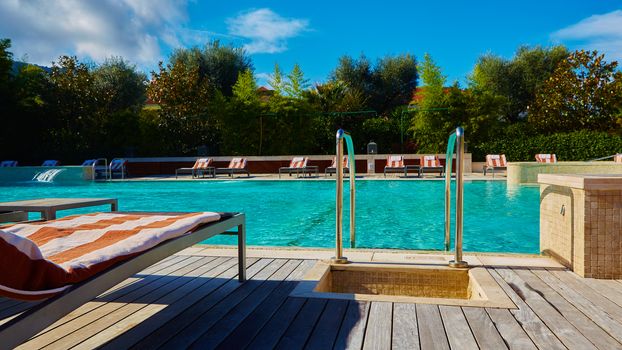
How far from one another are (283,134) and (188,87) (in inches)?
206

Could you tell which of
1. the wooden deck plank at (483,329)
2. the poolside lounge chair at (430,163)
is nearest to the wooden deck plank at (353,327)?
the wooden deck plank at (483,329)

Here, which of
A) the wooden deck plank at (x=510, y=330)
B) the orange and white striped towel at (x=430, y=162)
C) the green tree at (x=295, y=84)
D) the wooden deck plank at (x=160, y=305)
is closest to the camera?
the wooden deck plank at (x=510, y=330)

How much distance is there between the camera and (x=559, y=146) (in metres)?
16.8

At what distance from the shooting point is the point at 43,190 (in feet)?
40.4

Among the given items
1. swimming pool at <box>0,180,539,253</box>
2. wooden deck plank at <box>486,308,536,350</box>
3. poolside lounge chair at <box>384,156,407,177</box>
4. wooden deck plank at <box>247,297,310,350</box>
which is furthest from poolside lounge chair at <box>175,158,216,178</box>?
wooden deck plank at <box>486,308,536,350</box>

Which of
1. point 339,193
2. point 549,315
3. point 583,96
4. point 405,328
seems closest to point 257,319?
point 405,328

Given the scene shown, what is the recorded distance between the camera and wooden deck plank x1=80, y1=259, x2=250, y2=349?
2.03 metres

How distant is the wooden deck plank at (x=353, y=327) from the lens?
193cm

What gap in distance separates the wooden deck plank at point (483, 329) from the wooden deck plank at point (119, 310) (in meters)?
1.67

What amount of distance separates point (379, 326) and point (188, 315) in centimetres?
99

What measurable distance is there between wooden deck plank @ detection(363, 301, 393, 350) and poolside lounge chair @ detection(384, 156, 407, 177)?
41.4 ft

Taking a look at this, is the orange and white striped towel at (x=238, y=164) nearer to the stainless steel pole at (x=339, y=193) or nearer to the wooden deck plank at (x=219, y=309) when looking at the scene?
the wooden deck plank at (x=219, y=309)

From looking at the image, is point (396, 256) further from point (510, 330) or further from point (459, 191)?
point (510, 330)

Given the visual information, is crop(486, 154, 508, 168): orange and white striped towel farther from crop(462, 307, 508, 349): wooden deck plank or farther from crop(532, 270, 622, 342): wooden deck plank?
crop(462, 307, 508, 349): wooden deck plank
